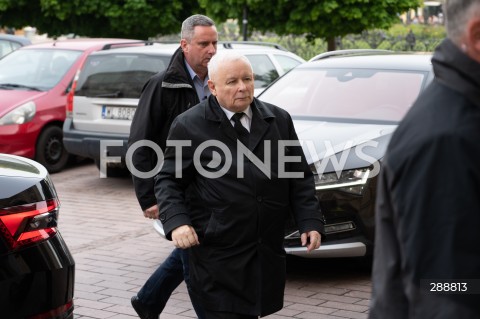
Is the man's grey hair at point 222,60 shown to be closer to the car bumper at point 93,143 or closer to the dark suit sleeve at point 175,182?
the dark suit sleeve at point 175,182

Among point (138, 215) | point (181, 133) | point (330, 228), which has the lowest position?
point (138, 215)

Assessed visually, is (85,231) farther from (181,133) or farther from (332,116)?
(181,133)

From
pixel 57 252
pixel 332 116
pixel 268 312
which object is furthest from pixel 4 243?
pixel 332 116

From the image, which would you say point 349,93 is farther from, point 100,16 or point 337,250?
point 100,16

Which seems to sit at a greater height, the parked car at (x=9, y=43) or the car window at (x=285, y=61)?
the car window at (x=285, y=61)

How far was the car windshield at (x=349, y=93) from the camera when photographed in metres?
7.27

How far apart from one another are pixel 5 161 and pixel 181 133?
3.26 feet

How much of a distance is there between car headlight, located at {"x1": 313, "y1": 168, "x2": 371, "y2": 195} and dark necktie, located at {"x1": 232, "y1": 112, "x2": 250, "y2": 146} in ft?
7.66

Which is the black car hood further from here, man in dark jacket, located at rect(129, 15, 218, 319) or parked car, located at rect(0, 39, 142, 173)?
parked car, located at rect(0, 39, 142, 173)

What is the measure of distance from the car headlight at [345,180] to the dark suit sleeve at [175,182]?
7.69 feet

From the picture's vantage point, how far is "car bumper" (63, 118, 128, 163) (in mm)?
10461

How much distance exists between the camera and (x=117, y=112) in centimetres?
1069

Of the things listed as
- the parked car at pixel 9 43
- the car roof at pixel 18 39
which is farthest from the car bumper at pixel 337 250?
the parked car at pixel 9 43

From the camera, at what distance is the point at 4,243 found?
13.3ft
